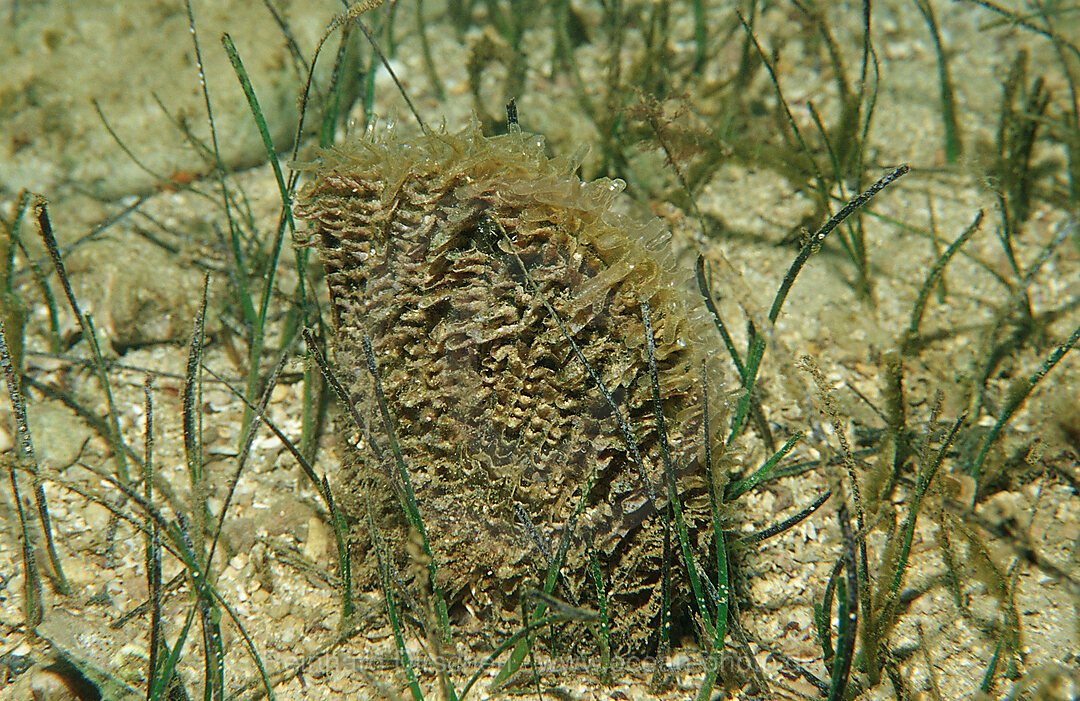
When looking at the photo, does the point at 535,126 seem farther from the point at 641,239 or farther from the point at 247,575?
the point at 247,575

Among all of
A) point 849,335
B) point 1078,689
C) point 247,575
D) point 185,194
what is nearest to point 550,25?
point 185,194

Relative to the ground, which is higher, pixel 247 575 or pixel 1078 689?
pixel 247 575

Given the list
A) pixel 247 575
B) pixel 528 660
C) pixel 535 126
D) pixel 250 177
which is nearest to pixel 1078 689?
pixel 528 660

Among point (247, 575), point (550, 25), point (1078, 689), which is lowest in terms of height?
point (1078, 689)

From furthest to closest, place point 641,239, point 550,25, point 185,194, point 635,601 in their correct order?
point 550,25
point 185,194
point 635,601
point 641,239

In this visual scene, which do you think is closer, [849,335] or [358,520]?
[358,520]

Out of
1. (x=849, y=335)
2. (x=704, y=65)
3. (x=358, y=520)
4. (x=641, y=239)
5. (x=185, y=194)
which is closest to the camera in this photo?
(x=641, y=239)
